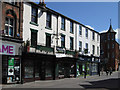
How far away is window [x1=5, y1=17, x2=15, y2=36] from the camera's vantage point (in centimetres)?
1855

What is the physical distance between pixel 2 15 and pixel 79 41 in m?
17.1

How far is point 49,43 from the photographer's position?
24594 mm

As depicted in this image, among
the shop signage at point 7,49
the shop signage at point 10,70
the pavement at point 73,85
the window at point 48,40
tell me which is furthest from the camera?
the window at point 48,40

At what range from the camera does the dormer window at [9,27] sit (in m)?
18.5

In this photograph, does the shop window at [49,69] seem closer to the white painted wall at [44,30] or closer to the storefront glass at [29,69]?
the white painted wall at [44,30]

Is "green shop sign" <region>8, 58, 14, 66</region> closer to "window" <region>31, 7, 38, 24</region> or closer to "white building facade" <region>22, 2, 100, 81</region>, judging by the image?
"white building facade" <region>22, 2, 100, 81</region>

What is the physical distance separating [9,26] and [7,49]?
2.56 metres

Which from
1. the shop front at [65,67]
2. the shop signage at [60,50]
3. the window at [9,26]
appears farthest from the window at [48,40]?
the window at [9,26]

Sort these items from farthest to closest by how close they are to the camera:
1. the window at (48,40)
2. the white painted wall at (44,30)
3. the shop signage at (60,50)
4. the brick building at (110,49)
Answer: the brick building at (110,49) → the shop signage at (60,50) → the window at (48,40) → the white painted wall at (44,30)

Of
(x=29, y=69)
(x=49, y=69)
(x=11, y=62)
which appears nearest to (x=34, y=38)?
(x=29, y=69)

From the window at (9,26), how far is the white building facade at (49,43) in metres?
1.69

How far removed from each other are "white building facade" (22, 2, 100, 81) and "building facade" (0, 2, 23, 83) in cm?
→ 92

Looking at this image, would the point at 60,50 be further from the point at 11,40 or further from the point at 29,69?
the point at 11,40

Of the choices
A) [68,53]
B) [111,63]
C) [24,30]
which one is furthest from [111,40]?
[24,30]
